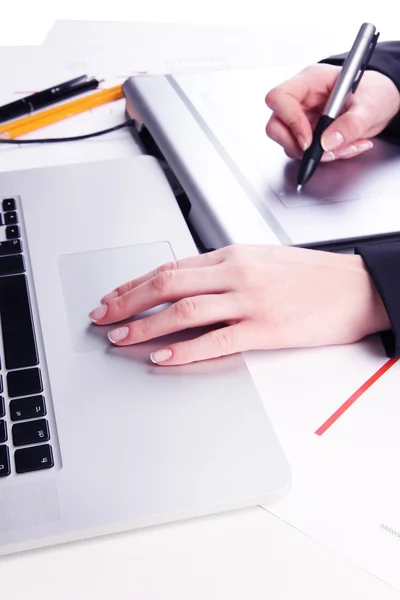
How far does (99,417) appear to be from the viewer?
1.45 ft

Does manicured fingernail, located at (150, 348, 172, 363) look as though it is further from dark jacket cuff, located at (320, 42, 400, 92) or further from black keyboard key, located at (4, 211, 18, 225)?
dark jacket cuff, located at (320, 42, 400, 92)

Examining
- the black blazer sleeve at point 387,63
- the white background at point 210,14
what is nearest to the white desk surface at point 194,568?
the black blazer sleeve at point 387,63

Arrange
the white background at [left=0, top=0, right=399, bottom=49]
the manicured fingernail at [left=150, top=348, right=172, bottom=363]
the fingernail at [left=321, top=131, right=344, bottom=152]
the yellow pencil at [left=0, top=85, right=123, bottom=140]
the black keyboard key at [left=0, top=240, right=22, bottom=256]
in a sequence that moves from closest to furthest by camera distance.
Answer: the manicured fingernail at [left=150, top=348, right=172, bottom=363] → the black keyboard key at [left=0, top=240, right=22, bottom=256] → the fingernail at [left=321, top=131, right=344, bottom=152] → the yellow pencil at [left=0, top=85, right=123, bottom=140] → the white background at [left=0, top=0, right=399, bottom=49]

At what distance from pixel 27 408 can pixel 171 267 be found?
0.60 ft

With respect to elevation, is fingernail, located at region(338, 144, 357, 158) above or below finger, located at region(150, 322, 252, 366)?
above

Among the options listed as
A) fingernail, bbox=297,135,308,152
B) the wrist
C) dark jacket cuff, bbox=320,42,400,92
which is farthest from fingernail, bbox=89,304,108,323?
dark jacket cuff, bbox=320,42,400,92

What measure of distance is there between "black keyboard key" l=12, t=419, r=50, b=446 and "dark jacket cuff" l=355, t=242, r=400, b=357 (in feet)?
0.98

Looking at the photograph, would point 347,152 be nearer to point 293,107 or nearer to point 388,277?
point 293,107

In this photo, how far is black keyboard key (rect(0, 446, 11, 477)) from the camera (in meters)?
0.40

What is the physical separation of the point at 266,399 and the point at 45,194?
0.35 m

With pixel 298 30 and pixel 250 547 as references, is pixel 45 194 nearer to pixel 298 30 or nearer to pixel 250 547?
pixel 250 547

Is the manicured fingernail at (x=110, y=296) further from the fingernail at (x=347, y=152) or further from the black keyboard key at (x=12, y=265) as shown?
the fingernail at (x=347, y=152)

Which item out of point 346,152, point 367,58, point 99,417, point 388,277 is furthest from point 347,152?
point 99,417

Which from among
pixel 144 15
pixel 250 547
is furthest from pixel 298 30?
pixel 250 547
